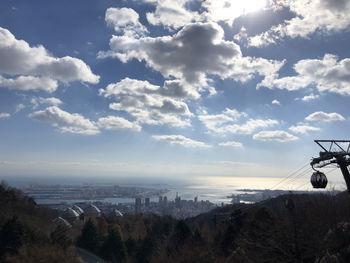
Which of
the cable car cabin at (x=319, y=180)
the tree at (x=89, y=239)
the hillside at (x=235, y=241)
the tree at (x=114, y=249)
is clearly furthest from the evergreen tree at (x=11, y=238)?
the cable car cabin at (x=319, y=180)

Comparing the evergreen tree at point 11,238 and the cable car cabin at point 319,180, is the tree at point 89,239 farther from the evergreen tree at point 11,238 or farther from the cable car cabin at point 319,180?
the cable car cabin at point 319,180

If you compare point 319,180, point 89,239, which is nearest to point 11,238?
point 89,239

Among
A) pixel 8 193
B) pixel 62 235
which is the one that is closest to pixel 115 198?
pixel 8 193

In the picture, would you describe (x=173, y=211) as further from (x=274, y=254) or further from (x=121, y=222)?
(x=274, y=254)

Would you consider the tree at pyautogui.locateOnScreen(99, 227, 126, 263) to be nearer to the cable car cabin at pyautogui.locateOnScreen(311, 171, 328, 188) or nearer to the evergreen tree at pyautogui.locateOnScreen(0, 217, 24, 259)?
the evergreen tree at pyautogui.locateOnScreen(0, 217, 24, 259)

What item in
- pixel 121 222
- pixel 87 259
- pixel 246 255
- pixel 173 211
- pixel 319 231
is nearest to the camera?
pixel 319 231

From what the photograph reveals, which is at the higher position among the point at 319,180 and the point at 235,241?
the point at 319,180

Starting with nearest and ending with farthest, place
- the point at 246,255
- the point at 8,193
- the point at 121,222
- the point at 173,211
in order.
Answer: the point at 246,255, the point at 8,193, the point at 121,222, the point at 173,211

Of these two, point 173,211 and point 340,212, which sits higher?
point 340,212

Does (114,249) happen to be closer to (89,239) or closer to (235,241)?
(89,239)

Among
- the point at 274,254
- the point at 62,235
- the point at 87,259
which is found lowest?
the point at 87,259
